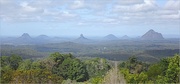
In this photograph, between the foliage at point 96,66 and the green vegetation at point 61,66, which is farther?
the foliage at point 96,66

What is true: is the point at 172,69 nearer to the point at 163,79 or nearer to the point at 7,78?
the point at 163,79

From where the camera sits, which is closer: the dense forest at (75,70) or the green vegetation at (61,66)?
the dense forest at (75,70)

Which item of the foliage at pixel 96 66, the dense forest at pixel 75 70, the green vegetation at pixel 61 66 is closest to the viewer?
the dense forest at pixel 75 70

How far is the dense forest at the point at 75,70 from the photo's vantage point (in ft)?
71.5

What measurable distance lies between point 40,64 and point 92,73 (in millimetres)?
8029

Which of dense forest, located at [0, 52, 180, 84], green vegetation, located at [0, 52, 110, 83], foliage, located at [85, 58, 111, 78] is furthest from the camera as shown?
foliage, located at [85, 58, 111, 78]

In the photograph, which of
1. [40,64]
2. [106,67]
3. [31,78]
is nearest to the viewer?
[31,78]

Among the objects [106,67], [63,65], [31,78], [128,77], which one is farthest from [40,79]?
[106,67]

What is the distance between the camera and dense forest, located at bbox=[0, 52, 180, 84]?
21.8 metres

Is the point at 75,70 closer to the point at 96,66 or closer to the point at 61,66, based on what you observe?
the point at 61,66

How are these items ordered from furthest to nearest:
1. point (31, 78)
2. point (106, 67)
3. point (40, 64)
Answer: point (106, 67)
point (40, 64)
point (31, 78)

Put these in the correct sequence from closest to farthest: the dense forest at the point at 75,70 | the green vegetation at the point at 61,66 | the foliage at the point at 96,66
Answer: the dense forest at the point at 75,70 < the green vegetation at the point at 61,66 < the foliage at the point at 96,66

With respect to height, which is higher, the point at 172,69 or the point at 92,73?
the point at 172,69

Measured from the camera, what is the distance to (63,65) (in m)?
33.6
